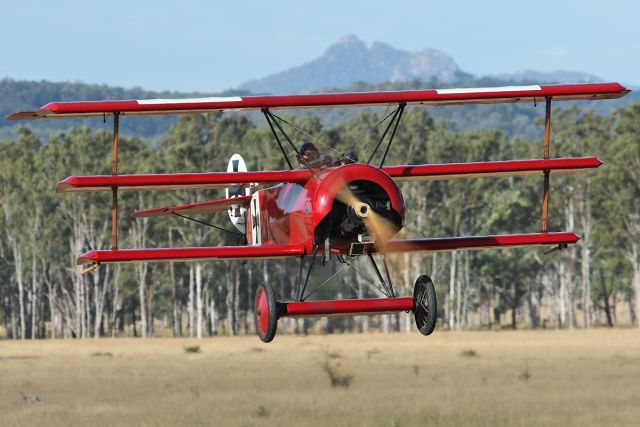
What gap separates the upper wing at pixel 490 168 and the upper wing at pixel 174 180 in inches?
75.9

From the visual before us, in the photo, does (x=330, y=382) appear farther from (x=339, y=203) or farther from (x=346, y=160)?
(x=339, y=203)

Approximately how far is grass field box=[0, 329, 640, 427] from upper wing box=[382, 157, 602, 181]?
2913 centimetres

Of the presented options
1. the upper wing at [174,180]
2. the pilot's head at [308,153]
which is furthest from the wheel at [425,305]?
the pilot's head at [308,153]

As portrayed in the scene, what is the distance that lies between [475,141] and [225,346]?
98.9 ft

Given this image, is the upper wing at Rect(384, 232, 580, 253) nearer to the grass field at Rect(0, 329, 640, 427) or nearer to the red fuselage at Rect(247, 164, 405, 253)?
the red fuselage at Rect(247, 164, 405, 253)

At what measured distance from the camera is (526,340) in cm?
9269

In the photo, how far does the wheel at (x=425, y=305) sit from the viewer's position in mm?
15539

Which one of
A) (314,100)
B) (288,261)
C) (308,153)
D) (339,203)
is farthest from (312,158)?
(288,261)

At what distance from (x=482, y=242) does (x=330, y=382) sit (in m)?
45.0

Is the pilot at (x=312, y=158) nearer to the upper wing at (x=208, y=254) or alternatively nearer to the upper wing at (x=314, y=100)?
the upper wing at (x=314, y=100)

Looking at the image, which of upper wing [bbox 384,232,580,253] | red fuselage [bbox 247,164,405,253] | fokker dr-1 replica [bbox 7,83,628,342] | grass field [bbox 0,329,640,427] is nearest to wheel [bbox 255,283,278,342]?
Answer: fokker dr-1 replica [bbox 7,83,628,342]

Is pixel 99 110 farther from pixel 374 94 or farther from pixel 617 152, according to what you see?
pixel 617 152

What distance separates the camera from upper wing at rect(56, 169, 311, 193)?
1680 cm

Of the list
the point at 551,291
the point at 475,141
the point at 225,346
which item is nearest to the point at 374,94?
the point at 225,346
